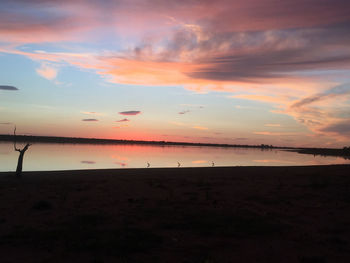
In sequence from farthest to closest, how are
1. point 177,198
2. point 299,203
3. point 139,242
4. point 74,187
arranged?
point 74,187, point 177,198, point 299,203, point 139,242

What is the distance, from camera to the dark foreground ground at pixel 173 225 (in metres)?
7.66

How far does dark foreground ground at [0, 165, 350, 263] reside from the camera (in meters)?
7.66

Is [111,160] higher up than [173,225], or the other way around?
[111,160]

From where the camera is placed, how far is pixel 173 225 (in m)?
10.3

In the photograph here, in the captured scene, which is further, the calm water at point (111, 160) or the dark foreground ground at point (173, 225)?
the calm water at point (111, 160)

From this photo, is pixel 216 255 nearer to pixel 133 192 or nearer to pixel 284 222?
pixel 284 222

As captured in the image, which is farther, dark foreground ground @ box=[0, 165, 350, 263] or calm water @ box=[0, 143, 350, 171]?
calm water @ box=[0, 143, 350, 171]

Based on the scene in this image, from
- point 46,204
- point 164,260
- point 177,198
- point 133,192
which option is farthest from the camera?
point 133,192

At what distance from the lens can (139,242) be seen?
332 inches

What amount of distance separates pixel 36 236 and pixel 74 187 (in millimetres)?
9258

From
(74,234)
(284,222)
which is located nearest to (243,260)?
(284,222)

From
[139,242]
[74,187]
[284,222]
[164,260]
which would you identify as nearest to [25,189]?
[74,187]

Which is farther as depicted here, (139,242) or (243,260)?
(139,242)

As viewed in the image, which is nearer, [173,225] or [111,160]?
[173,225]
